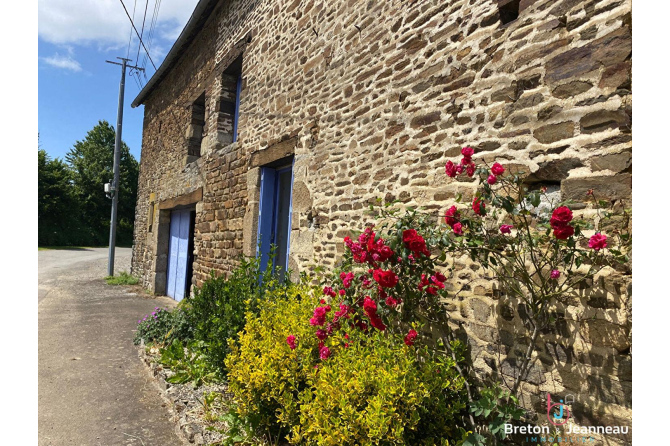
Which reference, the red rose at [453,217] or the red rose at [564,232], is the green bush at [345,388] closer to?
the red rose at [453,217]

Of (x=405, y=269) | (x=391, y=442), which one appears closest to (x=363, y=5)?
(x=405, y=269)

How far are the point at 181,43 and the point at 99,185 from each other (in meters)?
30.2

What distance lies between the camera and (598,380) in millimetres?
2137

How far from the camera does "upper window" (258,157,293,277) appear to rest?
5555 mm

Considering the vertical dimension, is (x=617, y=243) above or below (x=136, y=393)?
above

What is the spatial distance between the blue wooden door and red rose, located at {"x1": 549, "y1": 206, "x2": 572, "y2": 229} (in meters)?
7.95

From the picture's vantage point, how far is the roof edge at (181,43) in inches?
303

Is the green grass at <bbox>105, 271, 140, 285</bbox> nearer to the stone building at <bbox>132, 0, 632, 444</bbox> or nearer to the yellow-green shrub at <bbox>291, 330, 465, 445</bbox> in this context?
the stone building at <bbox>132, 0, 632, 444</bbox>

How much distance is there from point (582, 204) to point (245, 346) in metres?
2.47

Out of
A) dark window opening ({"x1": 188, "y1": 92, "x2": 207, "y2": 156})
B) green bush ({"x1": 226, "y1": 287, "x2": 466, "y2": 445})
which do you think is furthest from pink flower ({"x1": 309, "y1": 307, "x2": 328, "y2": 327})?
dark window opening ({"x1": 188, "y1": 92, "x2": 207, "y2": 156})

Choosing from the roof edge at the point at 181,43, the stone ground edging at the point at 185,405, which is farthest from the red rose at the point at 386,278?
the roof edge at the point at 181,43

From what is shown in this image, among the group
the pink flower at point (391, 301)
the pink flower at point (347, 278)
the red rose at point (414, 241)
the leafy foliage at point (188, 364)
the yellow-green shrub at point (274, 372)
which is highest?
the red rose at point (414, 241)

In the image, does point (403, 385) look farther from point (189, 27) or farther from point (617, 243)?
point (189, 27)

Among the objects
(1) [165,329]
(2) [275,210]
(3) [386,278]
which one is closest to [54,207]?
(1) [165,329]
